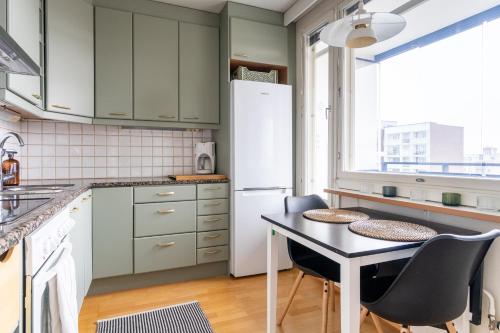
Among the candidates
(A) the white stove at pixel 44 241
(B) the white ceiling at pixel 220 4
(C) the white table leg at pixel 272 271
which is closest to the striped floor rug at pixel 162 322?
(C) the white table leg at pixel 272 271

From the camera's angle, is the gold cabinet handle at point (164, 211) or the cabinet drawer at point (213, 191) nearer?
the gold cabinet handle at point (164, 211)

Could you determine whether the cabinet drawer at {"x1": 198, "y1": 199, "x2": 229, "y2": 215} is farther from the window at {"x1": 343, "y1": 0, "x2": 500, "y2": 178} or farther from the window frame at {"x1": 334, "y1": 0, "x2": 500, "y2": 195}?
the window at {"x1": 343, "y1": 0, "x2": 500, "y2": 178}

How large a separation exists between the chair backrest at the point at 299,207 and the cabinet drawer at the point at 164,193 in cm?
99

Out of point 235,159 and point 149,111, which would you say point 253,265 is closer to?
point 235,159

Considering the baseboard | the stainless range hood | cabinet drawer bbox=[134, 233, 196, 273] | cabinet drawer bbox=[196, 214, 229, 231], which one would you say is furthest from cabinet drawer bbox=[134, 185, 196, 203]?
the stainless range hood

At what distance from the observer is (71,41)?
7.59ft

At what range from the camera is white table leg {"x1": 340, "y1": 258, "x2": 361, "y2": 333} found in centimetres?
109

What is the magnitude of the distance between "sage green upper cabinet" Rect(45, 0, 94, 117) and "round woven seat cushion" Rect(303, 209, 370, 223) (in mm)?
1997

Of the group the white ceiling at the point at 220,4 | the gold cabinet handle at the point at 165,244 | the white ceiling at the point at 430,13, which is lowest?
the gold cabinet handle at the point at 165,244

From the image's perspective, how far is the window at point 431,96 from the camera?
5.02 feet

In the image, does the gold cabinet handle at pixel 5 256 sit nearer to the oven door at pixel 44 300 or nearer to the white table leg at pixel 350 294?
the oven door at pixel 44 300

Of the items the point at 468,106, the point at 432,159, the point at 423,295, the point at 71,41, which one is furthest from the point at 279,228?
the point at 71,41

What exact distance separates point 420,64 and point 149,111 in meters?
2.18

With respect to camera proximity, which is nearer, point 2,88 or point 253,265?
point 2,88
